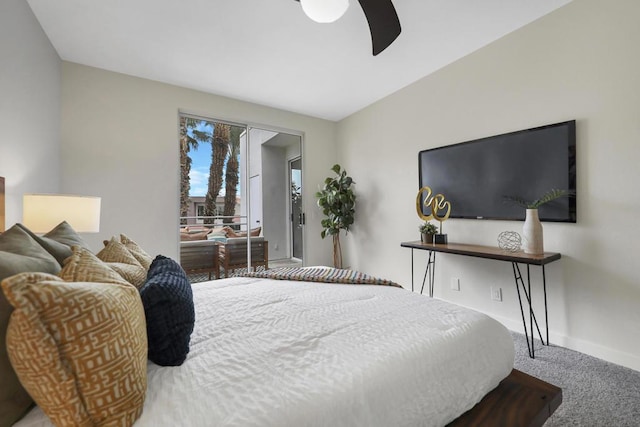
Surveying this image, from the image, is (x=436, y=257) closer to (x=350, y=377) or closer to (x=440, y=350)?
(x=440, y=350)

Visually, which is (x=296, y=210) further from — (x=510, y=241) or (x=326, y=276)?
(x=510, y=241)

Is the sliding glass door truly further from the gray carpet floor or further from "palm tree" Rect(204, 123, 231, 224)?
the gray carpet floor

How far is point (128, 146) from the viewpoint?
3.04 meters

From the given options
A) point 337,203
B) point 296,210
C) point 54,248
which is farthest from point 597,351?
point 296,210

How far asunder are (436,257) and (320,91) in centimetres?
246

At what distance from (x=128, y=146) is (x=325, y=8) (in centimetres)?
268

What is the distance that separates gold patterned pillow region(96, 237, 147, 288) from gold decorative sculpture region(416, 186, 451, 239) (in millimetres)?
2527

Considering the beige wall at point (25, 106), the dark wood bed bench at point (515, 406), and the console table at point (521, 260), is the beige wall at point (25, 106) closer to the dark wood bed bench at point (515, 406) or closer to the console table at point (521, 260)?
the dark wood bed bench at point (515, 406)

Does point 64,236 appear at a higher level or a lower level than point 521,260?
higher

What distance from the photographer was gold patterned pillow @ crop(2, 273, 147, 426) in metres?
0.54

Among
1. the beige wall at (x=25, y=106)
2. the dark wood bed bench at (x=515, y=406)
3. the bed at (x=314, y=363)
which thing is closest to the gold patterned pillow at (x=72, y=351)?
the bed at (x=314, y=363)

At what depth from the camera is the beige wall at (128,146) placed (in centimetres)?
280

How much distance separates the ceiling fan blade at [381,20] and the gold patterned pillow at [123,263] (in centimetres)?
184

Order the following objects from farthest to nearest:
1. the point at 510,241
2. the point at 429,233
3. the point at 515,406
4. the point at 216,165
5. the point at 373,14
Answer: the point at 216,165 → the point at 429,233 → the point at 510,241 → the point at 373,14 → the point at 515,406
